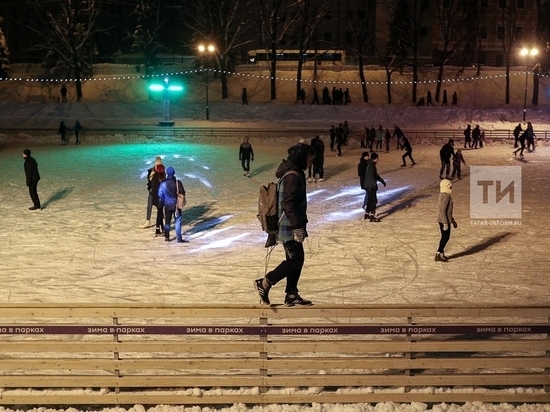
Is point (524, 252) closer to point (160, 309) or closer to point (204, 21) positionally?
point (160, 309)

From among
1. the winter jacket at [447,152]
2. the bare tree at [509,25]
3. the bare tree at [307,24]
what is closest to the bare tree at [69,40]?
the bare tree at [307,24]

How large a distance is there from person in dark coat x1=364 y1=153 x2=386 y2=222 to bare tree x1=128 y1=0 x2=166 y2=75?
128 feet

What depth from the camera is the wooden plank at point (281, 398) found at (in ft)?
23.0

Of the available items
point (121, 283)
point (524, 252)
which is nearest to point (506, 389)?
point (121, 283)

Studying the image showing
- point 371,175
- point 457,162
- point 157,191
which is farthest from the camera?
point 457,162

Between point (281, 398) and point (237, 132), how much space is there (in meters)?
30.4

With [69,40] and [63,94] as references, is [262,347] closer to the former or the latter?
[63,94]

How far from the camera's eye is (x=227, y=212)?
18.8 metres

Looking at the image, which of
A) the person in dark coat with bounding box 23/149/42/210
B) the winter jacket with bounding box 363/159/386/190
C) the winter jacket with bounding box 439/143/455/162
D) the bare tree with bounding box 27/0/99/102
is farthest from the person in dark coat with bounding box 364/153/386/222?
the bare tree with bounding box 27/0/99/102

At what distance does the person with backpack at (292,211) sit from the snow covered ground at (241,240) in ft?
4.39

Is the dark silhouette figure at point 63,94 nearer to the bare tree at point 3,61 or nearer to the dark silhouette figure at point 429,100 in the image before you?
the bare tree at point 3,61

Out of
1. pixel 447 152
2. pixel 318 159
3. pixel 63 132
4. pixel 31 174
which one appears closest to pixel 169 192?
pixel 31 174

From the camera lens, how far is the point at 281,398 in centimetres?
706

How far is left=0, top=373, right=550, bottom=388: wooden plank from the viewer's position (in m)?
7.11
